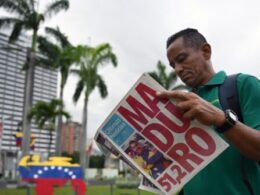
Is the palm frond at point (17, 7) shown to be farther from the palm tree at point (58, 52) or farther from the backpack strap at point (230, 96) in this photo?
the backpack strap at point (230, 96)

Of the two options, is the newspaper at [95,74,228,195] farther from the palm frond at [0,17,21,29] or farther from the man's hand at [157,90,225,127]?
the palm frond at [0,17,21,29]

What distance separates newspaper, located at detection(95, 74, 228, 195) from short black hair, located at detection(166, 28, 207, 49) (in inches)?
14.2

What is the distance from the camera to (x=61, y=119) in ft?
97.9

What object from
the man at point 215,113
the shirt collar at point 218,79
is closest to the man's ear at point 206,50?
the man at point 215,113

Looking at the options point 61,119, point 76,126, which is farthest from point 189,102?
point 76,126

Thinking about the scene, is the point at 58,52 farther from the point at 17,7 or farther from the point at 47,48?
the point at 17,7

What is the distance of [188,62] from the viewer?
1.71m

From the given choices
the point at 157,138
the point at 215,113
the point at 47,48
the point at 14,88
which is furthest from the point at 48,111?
the point at 215,113

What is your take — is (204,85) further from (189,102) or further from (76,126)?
(76,126)

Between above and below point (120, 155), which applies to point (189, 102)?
above

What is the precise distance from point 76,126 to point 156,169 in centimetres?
10408

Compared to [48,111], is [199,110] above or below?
below

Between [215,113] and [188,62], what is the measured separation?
16.0 inches

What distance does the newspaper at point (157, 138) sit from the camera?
143 centimetres
